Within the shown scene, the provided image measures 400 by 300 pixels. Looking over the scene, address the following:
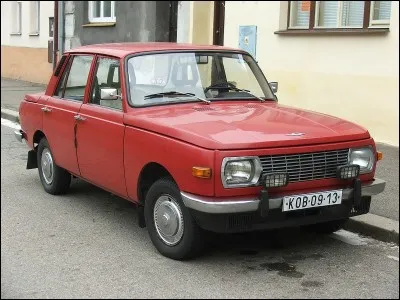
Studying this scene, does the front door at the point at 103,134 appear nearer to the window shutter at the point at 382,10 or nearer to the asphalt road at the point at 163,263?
→ the asphalt road at the point at 163,263

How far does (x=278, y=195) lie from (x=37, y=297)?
1753 mm

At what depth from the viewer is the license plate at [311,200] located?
432cm

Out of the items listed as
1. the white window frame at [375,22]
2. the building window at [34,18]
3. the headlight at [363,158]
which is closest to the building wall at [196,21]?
the white window frame at [375,22]

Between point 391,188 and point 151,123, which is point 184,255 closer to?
point 151,123

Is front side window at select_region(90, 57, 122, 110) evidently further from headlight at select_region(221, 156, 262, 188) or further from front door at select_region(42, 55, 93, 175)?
headlight at select_region(221, 156, 262, 188)

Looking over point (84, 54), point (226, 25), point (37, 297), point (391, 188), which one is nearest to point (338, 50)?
point (226, 25)

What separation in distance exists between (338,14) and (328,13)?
259 mm

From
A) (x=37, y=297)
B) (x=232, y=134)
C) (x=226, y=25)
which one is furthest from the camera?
(x=226, y=25)

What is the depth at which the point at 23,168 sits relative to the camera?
809 centimetres

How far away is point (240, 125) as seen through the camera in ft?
14.9

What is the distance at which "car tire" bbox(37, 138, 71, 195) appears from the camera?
6.48 metres

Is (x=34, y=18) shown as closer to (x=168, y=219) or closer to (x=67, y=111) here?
(x=67, y=111)

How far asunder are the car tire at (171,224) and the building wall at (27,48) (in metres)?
14.9

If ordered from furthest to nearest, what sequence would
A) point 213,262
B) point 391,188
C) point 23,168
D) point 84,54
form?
point 23,168 → point 391,188 → point 84,54 → point 213,262
